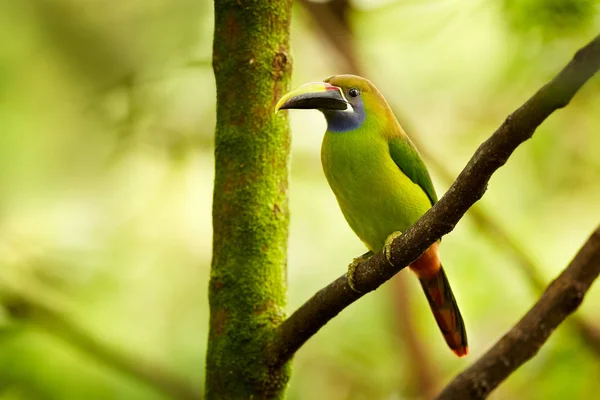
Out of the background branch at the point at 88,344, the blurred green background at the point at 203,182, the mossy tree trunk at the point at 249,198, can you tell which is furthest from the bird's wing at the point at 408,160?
the background branch at the point at 88,344

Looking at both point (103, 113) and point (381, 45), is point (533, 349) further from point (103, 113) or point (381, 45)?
point (381, 45)

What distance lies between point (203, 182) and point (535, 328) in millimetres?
3355

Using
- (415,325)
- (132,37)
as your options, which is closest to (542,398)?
(415,325)

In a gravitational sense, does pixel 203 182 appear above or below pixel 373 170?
above

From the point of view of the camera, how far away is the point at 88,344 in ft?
10.3

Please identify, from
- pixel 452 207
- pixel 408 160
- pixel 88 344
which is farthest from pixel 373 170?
pixel 88 344

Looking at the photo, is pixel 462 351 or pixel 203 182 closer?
pixel 462 351

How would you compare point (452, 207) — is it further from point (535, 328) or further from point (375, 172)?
point (375, 172)

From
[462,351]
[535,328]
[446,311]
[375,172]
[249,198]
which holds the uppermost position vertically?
[375,172]

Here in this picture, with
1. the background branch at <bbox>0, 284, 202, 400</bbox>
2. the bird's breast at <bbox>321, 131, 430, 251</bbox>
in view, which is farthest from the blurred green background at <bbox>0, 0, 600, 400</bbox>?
the bird's breast at <bbox>321, 131, 430, 251</bbox>

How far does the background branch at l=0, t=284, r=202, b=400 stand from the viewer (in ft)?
10.2

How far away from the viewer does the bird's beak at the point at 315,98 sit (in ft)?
7.36

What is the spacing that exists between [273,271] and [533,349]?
2.56ft

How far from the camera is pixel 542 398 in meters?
3.64
